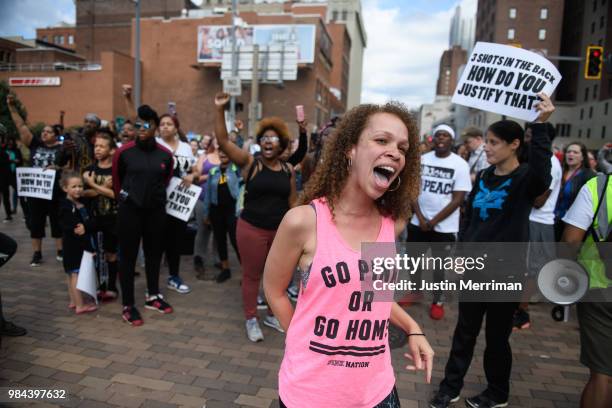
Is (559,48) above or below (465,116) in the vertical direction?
above

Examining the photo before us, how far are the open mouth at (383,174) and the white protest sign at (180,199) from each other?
3959 millimetres

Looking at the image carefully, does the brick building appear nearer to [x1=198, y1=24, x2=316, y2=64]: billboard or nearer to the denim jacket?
[x1=198, y1=24, x2=316, y2=64]: billboard

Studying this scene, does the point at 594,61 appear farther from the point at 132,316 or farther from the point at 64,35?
the point at 64,35

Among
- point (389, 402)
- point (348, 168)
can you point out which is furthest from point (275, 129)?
point (389, 402)

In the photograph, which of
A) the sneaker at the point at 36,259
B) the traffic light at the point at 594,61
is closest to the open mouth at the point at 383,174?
the sneaker at the point at 36,259

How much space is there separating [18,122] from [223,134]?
4.12m

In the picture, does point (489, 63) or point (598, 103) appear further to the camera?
point (598, 103)

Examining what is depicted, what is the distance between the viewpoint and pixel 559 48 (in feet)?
202

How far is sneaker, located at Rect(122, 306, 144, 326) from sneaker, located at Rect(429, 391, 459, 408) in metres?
2.93

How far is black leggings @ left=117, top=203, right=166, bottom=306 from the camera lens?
4.51m

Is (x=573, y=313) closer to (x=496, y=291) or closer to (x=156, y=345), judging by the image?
(x=496, y=291)

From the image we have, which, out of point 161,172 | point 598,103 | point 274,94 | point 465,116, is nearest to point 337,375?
point 161,172

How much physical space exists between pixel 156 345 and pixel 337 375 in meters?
2.90

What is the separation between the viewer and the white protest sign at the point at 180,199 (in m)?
5.33
